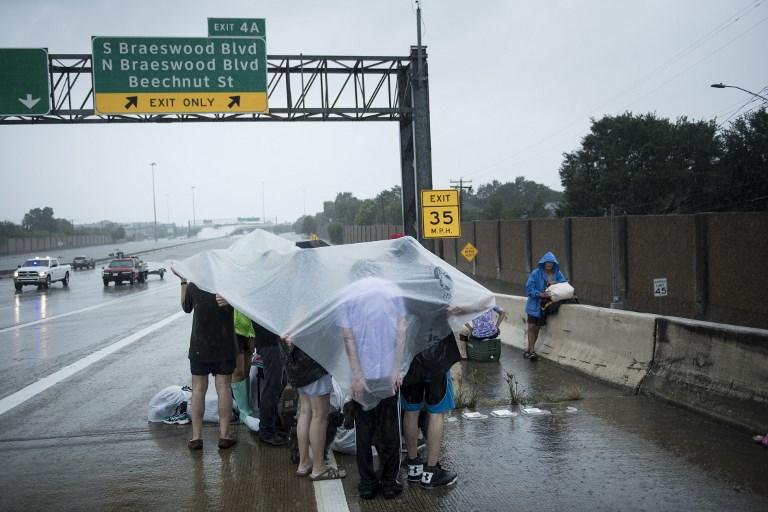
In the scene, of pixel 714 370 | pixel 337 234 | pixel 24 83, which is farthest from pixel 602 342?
pixel 337 234

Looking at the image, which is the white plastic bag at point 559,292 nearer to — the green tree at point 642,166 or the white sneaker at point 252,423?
the white sneaker at point 252,423

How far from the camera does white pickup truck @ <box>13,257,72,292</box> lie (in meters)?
35.8

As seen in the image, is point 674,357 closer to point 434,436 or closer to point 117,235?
point 434,436

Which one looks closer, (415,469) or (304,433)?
(415,469)

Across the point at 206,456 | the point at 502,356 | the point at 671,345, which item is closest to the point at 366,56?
the point at 502,356

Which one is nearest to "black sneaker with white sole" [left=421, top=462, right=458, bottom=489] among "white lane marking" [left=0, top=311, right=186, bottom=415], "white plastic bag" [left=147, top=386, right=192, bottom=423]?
"white plastic bag" [left=147, top=386, right=192, bottom=423]

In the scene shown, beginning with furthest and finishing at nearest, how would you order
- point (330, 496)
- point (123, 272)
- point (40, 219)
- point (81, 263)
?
point (40, 219) < point (81, 263) < point (123, 272) < point (330, 496)

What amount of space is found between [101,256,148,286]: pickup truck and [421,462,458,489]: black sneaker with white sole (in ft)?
111

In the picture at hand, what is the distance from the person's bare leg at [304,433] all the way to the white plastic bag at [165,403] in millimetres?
2402

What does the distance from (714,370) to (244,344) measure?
15.5 ft

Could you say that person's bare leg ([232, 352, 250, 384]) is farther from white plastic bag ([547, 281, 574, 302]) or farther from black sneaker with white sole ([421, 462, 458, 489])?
white plastic bag ([547, 281, 574, 302])

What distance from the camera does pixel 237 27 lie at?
1853 cm

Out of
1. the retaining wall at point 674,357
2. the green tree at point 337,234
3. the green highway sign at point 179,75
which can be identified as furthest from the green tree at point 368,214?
the retaining wall at point 674,357

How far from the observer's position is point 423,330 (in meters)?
5.47
